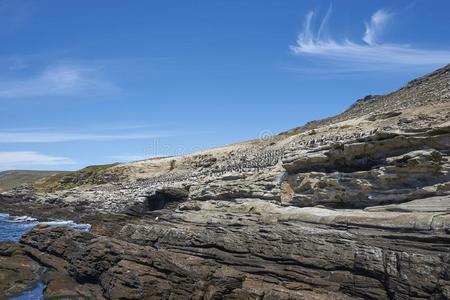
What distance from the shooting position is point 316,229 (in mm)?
25406

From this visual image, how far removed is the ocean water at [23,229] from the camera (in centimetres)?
2862

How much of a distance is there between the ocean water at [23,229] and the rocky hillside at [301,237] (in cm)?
92

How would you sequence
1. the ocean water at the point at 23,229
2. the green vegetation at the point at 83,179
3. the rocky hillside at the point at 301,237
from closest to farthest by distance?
the rocky hillside at the point at 301,237, the ocean water at the point at 23,229, the green vegetation at the point at 83,179

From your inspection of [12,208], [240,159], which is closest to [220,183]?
[240,159]

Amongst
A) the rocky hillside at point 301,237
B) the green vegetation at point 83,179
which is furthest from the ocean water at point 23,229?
the green vegetation at point 83,179

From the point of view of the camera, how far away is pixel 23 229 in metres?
60.1

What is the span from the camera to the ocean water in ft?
93.9

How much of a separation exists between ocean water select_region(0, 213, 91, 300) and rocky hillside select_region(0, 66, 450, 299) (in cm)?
92

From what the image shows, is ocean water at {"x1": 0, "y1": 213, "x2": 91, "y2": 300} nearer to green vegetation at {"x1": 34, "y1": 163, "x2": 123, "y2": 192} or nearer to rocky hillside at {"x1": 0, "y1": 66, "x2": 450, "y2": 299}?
rocky hillside at {"x1": 0, "y1": 66, "x2": 450, "y2": 299}

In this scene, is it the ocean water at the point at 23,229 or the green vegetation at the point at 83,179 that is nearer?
the ocean water at the point at 23,229

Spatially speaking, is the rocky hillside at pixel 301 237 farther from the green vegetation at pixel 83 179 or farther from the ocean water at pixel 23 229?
the green vegetation at pixel 83 179

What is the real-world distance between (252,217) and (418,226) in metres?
11.4

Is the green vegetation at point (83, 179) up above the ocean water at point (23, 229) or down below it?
above

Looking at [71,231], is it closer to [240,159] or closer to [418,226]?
[418,226]
